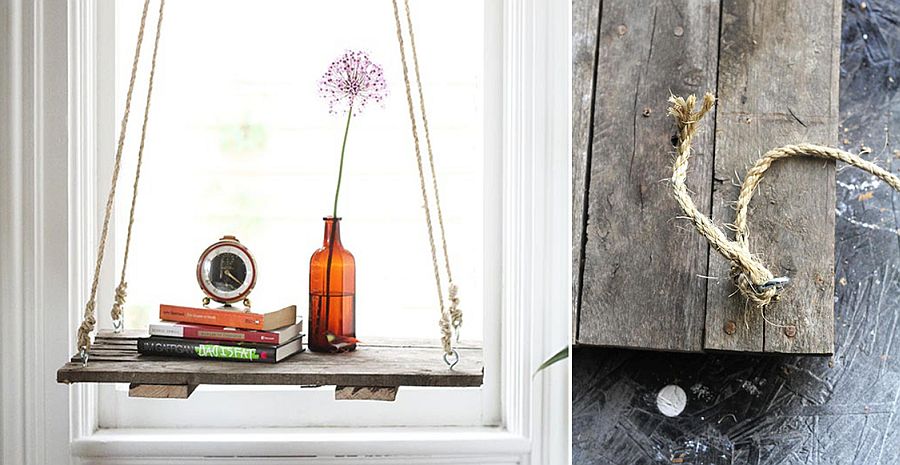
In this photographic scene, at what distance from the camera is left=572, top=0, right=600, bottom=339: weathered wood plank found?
4.03 feet

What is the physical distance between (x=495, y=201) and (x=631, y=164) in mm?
232

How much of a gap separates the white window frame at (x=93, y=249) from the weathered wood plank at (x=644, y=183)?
60 millimetres

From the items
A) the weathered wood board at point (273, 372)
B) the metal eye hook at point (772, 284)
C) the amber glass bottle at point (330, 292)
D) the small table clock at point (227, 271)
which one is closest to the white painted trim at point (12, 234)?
the weathered wood board at point (273, 372)

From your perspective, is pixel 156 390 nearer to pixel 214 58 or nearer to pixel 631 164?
pixel 214 58

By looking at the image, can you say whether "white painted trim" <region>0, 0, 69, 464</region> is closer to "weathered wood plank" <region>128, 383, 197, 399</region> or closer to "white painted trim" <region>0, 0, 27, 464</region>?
"white painted trim" <region>0, 0, 27, 464</region>

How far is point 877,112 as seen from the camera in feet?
4.25

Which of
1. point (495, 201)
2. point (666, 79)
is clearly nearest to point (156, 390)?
point (495, 201)

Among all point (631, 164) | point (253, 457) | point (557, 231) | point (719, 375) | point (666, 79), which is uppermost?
point (666, 79)

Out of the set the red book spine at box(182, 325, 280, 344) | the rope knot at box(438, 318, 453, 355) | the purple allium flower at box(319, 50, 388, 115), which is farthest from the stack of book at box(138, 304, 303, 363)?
the purple allium flower at box(319, 50, 388, 115)

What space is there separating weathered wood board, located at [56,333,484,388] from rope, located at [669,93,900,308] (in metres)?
0.39

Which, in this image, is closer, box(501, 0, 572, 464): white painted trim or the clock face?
the clock face

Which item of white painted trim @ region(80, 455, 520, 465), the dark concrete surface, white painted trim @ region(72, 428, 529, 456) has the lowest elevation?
white painted trim @ region(80, 455, 520, 465)

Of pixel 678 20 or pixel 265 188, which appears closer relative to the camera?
pixel 678 20

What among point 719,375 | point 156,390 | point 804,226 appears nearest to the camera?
point 156,390
